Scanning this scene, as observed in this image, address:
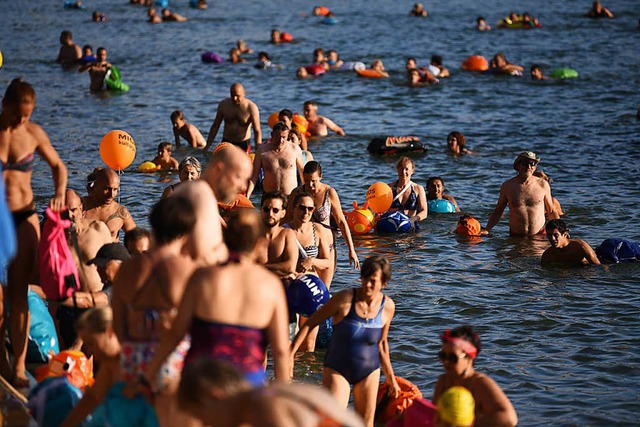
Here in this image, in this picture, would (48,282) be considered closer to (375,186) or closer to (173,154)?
(375,186)

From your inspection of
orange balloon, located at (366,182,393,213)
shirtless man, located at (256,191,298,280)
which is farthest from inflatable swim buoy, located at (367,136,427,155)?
shirtless man, located at (256,191,298,280)

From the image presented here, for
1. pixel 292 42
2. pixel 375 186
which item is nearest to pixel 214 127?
pixel 375 186

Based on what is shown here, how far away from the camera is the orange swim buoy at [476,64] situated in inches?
1212

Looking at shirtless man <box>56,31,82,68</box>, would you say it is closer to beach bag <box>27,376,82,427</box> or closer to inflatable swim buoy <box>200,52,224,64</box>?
inflatable swim buoy <box>200,52,224,64</box>

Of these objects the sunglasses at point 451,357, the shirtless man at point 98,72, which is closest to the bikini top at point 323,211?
the sunglasses at point 451,357

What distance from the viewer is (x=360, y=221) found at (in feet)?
47.2

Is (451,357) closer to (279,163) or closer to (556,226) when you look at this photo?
(556,226)

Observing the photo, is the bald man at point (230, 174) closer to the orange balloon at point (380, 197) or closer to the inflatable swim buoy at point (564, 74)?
the orange balloon at point (380, 197)

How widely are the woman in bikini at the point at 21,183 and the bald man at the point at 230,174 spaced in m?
1.08

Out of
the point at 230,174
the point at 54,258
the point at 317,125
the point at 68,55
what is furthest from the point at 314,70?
the point at 230,174

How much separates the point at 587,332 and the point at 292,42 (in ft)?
96.2

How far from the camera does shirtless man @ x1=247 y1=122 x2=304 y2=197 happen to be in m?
13.4

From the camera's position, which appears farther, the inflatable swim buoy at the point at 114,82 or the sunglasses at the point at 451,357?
the inflatable swim buoy at the point at 114,82

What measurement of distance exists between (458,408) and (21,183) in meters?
3.16
